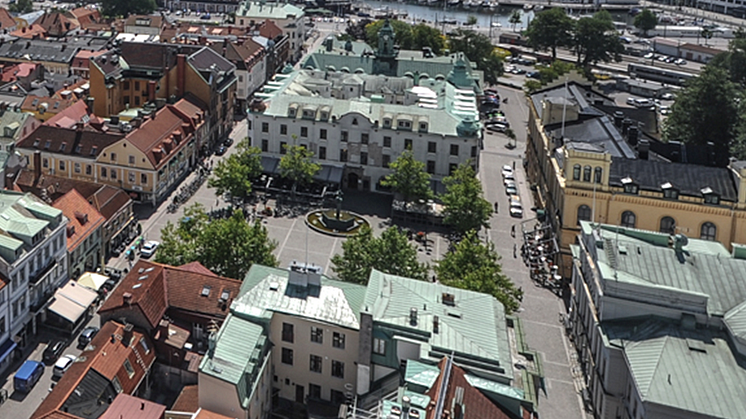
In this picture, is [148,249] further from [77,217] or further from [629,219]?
[629,219]

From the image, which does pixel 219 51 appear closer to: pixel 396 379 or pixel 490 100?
pixel 490 100

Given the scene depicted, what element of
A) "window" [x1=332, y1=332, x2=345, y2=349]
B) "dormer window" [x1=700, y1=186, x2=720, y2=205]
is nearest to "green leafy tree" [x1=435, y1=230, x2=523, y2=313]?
"window" [x1=332, y1=332, x2=345, y2=349]

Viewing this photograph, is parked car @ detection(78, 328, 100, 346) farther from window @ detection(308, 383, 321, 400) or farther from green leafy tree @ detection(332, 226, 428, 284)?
window @ detection(308, 383, 321, 400)

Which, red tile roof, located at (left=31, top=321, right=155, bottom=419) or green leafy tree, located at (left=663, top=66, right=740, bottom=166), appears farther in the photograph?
green leafy tree, located at (left=663, top=66, right=740, bottom=166)

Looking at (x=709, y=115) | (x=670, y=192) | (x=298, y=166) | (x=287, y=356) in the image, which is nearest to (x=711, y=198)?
(x=670, y=192)

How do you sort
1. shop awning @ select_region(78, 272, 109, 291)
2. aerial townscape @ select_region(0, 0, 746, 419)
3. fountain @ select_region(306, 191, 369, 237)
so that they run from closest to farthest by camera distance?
aerial townscape @ select_region(0, 0, 746, 419) → shop awning @ select_region(78, 272, 109, 291) → fountain @ select_region(306, 191, 369, 237)

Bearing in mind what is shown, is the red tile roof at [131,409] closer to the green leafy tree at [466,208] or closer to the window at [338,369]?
the window at [338,369]

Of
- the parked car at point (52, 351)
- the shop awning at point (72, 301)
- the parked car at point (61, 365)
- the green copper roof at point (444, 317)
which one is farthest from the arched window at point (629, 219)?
the parked car at point (52, 351)
